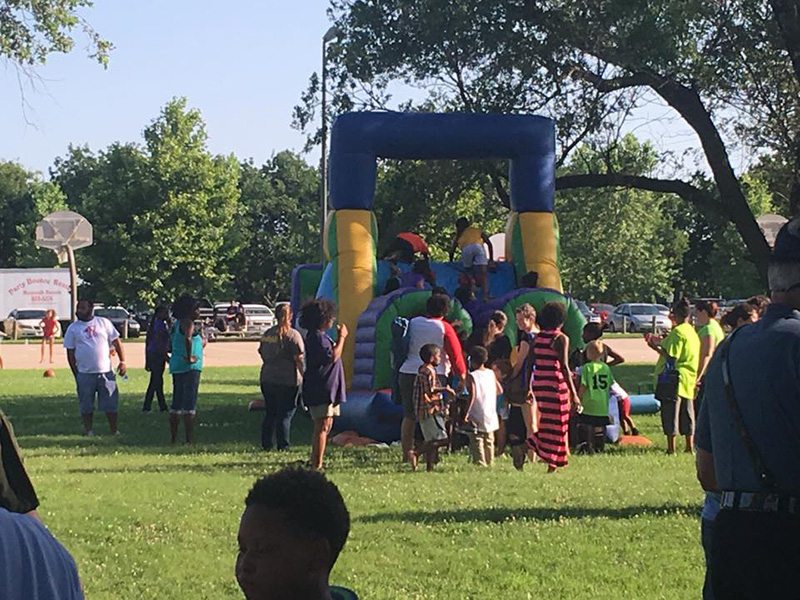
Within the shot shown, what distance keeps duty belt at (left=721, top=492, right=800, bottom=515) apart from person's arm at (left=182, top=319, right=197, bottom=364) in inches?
410

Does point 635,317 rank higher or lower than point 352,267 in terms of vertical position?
lower

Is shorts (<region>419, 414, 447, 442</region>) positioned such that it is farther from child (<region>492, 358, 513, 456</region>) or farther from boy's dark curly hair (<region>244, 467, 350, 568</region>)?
boy's dark curly hair (<region>244, 467, 350, 568</region>)

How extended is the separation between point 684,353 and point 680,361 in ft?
0.33

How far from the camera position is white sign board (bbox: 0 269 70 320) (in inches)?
2117

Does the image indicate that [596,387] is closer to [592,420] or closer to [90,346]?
[592,420]

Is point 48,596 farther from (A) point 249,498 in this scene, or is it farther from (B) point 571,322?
(B) point 571,322

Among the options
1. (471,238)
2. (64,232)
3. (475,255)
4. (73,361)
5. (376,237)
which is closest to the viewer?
(73,361)

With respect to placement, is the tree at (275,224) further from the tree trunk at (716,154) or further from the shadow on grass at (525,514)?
the shadow on grass at (525,514)

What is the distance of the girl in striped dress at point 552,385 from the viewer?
38.0 ft

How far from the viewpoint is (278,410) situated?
13891mm

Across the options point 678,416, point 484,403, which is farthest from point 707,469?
point 678,416

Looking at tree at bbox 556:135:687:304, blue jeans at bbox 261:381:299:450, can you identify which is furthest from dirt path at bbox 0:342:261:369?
blue jeans at bbox 261:381:299:450

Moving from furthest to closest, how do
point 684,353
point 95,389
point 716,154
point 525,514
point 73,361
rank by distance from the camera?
point 716,154
point 95,389
point 73,361
point 684,353
point 525,514

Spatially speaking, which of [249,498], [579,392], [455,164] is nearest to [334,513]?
[249,498]
